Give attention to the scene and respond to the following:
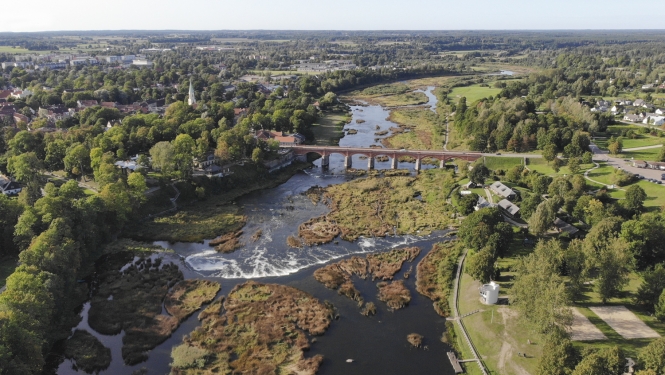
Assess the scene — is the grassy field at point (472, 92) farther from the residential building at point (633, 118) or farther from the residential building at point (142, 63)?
the residential building at point (142, 63)

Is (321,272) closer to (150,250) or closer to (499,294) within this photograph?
(499,294)

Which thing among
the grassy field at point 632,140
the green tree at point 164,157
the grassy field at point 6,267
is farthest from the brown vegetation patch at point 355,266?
the grassy field at point 632,140

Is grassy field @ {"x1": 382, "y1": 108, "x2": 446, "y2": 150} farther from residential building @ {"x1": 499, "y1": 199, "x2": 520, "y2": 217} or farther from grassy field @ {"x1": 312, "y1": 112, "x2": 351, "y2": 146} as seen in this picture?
residential building @ {"x1": 499, "y1": 199, "x2": 520, "y2": 217}

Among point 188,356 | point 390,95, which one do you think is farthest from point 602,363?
point 390,95

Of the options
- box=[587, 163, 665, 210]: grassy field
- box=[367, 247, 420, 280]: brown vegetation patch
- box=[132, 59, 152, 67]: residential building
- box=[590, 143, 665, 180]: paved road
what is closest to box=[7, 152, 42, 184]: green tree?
box=[367, 247, 420, 280]: brown vegetation patch

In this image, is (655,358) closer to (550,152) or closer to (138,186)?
(550,152)

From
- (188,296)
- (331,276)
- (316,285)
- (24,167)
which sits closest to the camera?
(188,296)
